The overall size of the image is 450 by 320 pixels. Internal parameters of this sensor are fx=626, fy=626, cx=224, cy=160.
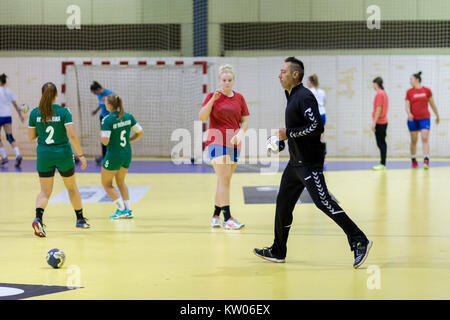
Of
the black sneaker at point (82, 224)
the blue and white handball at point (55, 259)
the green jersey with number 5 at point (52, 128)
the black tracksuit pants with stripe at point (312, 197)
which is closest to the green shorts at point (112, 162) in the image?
the black sneaker at point (82, 224)

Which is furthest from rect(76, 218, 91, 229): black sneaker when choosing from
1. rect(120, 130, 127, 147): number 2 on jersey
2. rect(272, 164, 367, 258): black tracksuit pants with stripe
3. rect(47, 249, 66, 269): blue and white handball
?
rect(272, 164, 367, 258): black tracksuit pants with stripe

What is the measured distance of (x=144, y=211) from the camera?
32.3 feet

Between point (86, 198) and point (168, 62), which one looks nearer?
point (86, 198)

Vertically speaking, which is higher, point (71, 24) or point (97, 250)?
point (71, 24)

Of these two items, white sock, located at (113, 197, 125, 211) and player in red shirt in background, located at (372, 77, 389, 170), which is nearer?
white sock, located at (113, 197, 125, 211)

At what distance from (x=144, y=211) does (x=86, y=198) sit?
165cm

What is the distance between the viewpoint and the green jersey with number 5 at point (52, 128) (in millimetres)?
7879

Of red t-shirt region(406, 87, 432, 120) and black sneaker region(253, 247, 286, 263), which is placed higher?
red t-shirt region(406, 87, 432, 120)

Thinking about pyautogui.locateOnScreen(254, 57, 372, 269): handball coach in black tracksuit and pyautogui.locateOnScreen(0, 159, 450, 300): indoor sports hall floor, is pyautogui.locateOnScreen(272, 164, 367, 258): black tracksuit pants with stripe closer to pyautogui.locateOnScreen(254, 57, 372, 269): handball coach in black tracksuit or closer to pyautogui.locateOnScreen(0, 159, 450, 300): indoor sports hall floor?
pyautogui.locateOnScreen(254, 57, 372, 269): handball coach in black tracksuit

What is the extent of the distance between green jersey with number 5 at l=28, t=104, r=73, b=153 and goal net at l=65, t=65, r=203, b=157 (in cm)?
1055

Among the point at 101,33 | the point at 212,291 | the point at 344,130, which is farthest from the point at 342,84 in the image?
the point at 212,291

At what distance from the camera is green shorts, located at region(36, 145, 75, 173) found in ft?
26.1

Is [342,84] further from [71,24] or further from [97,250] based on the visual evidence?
[97,250]

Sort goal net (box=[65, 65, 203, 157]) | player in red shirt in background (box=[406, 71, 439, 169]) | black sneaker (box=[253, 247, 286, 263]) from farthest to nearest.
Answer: goal net (box=[65, 65, 203, 157]) < player in red shirt in background (box=[406, 71, 439, 169]) < black sneaker (box=[253, 247, 286, 263])
